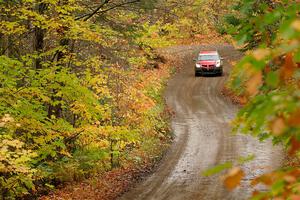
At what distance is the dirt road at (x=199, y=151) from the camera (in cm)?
1379

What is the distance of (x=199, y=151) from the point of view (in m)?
18.6

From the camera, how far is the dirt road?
13789 millimetres

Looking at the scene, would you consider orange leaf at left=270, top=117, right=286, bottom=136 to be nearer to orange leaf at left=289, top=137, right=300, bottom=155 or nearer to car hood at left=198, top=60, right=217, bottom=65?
orange leaf at left=289, top=137, right=300, bottom=155

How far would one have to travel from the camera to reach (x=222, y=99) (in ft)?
96.5

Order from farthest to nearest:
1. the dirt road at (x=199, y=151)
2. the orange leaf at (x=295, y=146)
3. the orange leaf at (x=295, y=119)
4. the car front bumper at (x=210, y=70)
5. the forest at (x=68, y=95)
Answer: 1. the car front bumper at (x=210, y=70)
2. the dirt road at (x=199, y=151)
3. the forest at (x=68, y=95)
4. the orange leaf at (x=295, y=146)
5. the orange leaf at (x=295, y=119)

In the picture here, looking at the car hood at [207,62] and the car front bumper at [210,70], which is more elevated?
the car hood at [207,62]

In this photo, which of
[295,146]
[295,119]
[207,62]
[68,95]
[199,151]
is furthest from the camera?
[207,62]

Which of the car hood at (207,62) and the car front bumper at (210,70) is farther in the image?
the car front bumper at (210,70)

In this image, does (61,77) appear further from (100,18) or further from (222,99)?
(222,99)

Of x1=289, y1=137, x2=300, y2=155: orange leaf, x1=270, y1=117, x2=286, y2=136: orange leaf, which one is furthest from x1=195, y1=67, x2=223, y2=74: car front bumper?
x1=270, y1=117, x2=286, y2=136: orange leaf

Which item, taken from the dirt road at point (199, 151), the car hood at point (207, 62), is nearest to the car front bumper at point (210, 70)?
the car hood at point (207, 62)

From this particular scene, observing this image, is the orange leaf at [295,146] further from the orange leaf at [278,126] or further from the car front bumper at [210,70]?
the car front bumper at [210,70]

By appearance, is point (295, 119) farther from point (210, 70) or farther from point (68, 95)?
point (210, 70)

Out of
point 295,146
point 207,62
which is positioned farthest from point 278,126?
point 207,62
